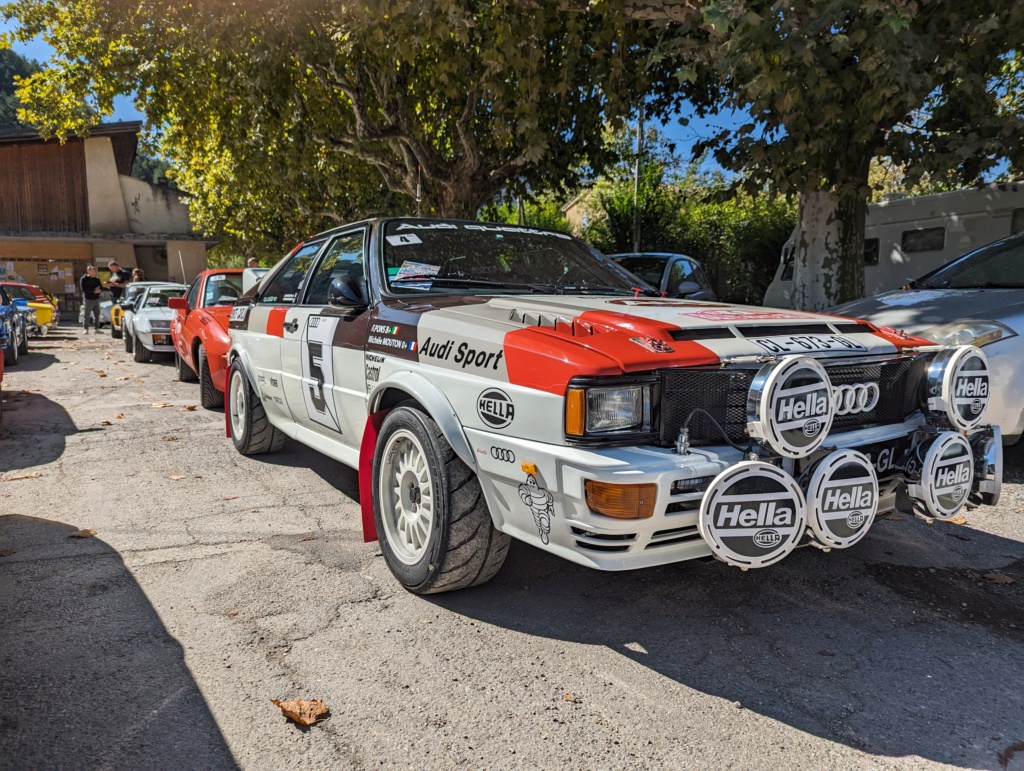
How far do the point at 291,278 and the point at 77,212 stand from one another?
27.9 m

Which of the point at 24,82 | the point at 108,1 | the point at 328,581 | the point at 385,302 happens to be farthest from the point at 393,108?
the point at 328,581

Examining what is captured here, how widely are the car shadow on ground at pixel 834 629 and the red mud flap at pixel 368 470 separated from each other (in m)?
0.55

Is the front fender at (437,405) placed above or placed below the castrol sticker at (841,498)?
above

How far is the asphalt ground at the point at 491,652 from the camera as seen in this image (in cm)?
219

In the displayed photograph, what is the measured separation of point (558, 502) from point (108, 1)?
12422 millimetres

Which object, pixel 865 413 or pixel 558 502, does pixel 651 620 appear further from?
pixel 865 413

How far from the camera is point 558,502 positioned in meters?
2.50

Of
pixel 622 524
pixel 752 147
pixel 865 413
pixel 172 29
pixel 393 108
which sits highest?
pixel 172 29

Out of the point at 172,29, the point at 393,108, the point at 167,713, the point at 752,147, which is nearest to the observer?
the point at 167,713

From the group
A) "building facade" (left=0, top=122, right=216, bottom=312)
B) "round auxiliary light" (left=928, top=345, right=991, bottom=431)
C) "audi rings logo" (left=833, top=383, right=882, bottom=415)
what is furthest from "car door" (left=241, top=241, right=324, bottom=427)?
"building facade" (left=0, top=122, right=216, bottom=312)

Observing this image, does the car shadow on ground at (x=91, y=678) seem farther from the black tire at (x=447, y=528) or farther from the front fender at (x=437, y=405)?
the front fender at (x=437, y=405)

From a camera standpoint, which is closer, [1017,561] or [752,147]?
[1017,561]

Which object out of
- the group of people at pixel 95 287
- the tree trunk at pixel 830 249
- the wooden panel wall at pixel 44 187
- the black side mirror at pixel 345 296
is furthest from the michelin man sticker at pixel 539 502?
the wooden panel wall at pixel 44 187

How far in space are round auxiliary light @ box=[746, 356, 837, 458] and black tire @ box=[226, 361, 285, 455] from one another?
3.94 metres
